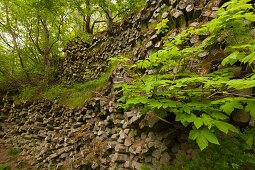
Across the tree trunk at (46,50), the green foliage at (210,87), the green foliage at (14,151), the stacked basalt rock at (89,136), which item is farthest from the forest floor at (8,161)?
the green foliage at (210,87)

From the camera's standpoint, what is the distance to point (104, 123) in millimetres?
4934

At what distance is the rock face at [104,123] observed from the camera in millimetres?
3097

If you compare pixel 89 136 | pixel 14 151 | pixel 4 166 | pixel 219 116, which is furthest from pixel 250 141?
pixel 14 151

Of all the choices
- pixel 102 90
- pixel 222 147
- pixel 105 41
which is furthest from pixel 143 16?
pixel 222 147

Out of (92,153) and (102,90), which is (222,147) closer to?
(92,153)

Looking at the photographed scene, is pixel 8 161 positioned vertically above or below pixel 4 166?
below

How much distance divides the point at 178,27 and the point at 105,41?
6.42 meters

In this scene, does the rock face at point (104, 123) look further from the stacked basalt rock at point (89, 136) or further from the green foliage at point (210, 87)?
the green foliage at point (210, 87)

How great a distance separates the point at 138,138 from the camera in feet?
11.6

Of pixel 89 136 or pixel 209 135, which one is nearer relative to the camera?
pixel 209 135

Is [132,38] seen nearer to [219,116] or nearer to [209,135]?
[219,116]

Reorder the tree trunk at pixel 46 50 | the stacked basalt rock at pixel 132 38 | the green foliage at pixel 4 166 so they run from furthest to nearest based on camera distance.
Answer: the tree trunk at pixel 46 50
the green foliage at pixel 4 166
the stacked basalt rock at pixel 132 38

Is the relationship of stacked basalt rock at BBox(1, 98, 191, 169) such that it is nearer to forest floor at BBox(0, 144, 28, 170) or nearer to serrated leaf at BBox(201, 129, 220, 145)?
forest floor at BBox(0, 144, 28, 170)

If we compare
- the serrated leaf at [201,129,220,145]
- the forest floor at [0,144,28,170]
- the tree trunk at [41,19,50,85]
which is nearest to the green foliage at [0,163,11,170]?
the forest floor at [0,144,28,170]
